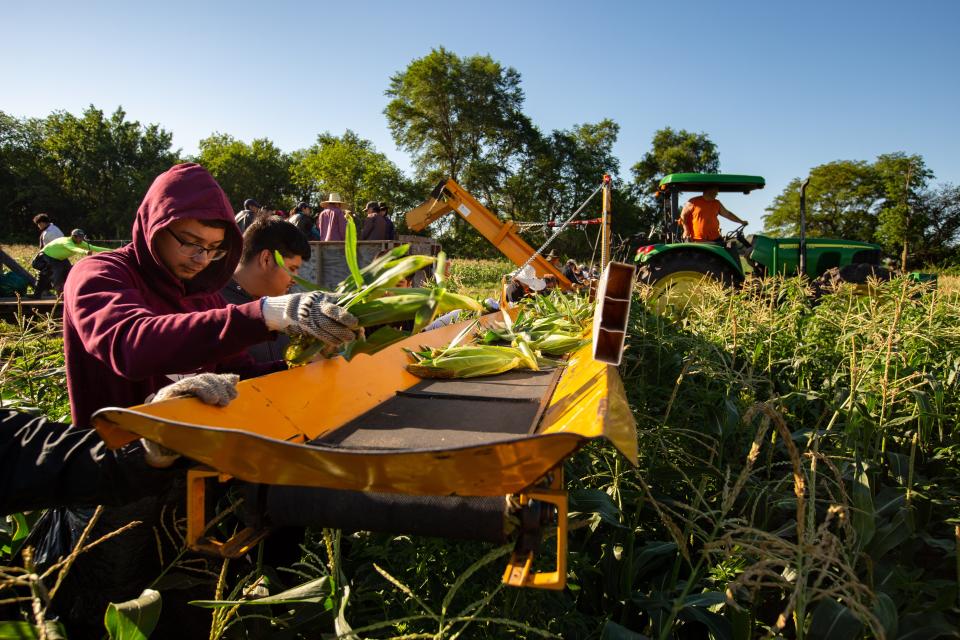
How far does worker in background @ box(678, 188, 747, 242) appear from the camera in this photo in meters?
9.98

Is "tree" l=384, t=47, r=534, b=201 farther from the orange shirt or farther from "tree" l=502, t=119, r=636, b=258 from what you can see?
the orange shirt

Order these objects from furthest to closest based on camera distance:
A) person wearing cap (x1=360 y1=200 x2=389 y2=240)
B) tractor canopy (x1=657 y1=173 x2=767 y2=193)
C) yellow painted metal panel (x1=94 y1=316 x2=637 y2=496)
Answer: person wearing cap (x1=360 y1=200 x2=389 y2=240), tractor canopy (x1=657 y1=173 x2=767 y2=193), yellow painted metal panel (x1=94 y1=316 x2=637 y2=496)

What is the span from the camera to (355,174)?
175ft

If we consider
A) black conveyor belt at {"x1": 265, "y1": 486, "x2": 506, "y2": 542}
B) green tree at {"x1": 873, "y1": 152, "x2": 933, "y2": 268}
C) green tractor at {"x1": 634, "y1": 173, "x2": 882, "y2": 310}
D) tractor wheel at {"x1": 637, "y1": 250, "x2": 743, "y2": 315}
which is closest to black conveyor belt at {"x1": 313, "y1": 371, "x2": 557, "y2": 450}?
black conveyor belt at {"x1": 265, "y1": 486, "x2": 506, "y2": 542}

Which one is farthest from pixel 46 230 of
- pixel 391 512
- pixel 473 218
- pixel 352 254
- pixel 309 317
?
pixel 391 512

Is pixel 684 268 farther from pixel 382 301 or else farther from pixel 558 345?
pixel 382 301

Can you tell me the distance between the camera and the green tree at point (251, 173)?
6203 cm

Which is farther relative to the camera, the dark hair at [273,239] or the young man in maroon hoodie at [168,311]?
the dark hair at [273,239]

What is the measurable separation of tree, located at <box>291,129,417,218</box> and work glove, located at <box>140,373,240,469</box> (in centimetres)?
4723

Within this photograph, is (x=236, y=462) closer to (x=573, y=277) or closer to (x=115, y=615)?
(x=115, y=615)

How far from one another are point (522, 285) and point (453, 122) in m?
43.3

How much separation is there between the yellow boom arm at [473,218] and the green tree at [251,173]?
52.4m

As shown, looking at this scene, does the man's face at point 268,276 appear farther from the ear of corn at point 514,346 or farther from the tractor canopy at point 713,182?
the tractor canopy at point 713,182

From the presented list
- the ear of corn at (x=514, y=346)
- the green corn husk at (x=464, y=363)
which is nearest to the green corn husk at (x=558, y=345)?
the ear of corn at (x=514, y=346)
